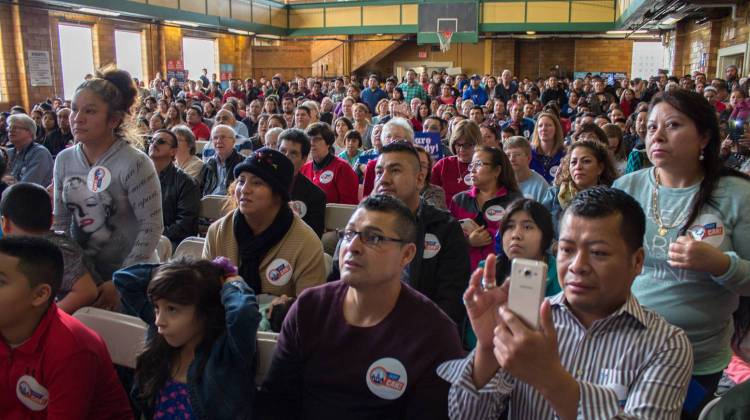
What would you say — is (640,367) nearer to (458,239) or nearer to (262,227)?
(458,239)

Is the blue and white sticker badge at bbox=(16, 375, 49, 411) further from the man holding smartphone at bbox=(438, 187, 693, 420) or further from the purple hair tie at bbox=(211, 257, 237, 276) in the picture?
the man holding smartphone at bbox=(438, 187, 693, 420)

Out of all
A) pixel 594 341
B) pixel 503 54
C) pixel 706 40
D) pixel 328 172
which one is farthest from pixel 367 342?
pixel 503 54

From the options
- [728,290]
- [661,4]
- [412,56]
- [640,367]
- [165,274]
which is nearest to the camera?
[640,367]

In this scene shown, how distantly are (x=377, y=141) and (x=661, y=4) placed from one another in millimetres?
9686

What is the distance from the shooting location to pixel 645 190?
1.98 metres

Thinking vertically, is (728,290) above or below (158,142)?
below

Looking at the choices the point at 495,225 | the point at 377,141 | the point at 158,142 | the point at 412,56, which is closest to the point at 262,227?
the point at 495,225

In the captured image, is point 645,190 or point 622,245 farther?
point 645,190

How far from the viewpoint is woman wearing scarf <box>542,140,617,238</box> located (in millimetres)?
3574

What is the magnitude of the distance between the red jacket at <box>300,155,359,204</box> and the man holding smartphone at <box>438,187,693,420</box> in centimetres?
338

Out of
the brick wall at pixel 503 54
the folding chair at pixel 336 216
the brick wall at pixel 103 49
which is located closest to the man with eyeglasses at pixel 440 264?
the folding chair at pixel 336 216

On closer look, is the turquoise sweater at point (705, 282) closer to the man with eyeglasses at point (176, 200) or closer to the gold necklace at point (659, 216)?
the gold necklace at point (659, 216)

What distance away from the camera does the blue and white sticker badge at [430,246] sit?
2.67 m

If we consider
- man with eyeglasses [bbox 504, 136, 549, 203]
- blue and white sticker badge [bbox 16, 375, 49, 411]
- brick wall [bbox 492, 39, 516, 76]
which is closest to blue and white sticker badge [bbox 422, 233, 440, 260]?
blue and white sticker badge [bbox 16, 375, 49, 411]
